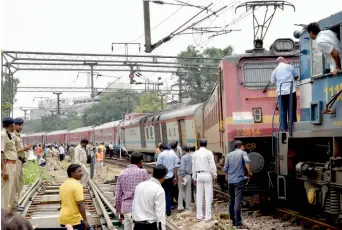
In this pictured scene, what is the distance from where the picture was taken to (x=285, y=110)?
34.4ft

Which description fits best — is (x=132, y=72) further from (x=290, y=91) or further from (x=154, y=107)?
(x=154, y=107)

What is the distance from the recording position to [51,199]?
661 inches

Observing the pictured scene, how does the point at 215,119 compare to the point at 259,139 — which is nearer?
the point at 259,139

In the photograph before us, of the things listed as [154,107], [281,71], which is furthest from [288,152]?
[154,107]

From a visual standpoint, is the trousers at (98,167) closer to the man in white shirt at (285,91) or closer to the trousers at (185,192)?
the trousers at (185,192)

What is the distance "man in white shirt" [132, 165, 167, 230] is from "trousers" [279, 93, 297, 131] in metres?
4.40

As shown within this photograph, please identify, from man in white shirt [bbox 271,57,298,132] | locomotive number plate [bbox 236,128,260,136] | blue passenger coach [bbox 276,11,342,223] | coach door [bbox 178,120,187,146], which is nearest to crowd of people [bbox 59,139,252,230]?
locomotive number plate [bbox 236,128,260,136]

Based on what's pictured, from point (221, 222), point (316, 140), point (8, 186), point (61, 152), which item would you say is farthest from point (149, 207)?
point (61, 152)

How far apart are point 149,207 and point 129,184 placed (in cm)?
136

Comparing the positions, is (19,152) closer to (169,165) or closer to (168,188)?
(169,165)

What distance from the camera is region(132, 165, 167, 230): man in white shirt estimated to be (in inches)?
252

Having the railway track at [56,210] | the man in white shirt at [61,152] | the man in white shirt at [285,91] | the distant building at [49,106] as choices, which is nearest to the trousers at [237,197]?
the railway track at [56,210]

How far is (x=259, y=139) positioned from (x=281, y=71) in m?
2.46

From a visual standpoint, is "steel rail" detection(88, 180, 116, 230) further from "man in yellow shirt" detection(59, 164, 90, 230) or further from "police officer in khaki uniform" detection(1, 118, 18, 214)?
"man in yellow shirt" detection(59, 164, 90, 230)
